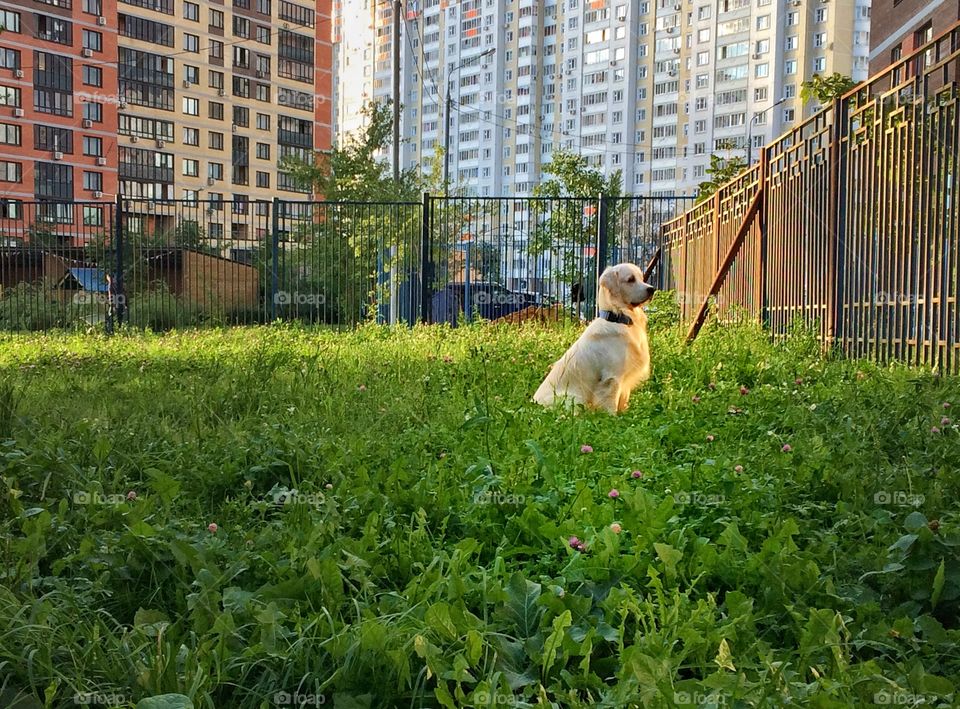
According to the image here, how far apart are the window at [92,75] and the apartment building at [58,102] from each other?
0.26ft

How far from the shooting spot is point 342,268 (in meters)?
18.1

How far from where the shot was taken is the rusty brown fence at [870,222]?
20.4 ft

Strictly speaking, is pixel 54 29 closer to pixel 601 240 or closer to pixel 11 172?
pixel 11 172

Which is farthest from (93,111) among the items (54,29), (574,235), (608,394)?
(608,394)

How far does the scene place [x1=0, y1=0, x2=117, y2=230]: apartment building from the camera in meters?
61.7

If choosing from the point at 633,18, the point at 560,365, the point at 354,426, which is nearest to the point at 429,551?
the point at 354,426

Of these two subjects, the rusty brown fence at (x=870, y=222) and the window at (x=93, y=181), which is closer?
the rusty brown fence at (x=870, y=222)

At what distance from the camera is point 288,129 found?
83.9 metres

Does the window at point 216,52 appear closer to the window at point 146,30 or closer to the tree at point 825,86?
the window at point 146,30

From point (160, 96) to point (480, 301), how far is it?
215ft

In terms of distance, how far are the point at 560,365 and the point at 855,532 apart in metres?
3.26

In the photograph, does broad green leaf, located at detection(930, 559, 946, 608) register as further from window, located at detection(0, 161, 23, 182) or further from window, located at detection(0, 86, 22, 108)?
window, located at detection(0, 86, 22, 108)

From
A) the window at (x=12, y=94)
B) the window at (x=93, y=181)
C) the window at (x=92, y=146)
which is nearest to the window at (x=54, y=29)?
the window at (x=12, y=94)

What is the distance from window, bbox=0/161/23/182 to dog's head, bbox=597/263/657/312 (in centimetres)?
6549
